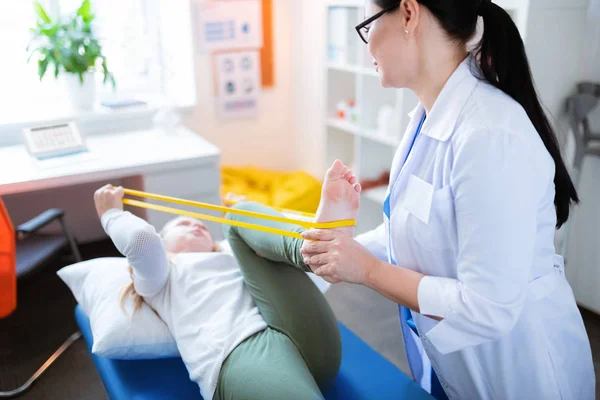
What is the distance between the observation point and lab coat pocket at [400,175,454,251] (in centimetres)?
103

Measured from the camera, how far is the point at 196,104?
128 inches

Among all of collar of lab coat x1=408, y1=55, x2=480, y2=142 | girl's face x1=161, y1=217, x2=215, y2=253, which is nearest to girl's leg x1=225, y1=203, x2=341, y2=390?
girl's face x1=161, y1=217, x2=215, y2=253

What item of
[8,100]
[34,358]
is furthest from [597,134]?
[8,100]

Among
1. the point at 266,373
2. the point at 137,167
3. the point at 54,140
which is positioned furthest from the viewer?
the point at 54,140

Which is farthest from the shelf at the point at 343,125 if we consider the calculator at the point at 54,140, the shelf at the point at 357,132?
the calculator at the point at 54,140

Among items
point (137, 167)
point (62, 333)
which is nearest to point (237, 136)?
point (137, 167)

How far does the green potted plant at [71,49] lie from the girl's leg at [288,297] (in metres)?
1.62

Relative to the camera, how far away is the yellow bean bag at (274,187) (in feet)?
9.83

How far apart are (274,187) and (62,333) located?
4.64ft

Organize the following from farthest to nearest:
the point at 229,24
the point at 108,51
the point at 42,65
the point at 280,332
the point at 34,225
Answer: the point at 229,24, the point at 108,51, the point at 42,65, the point at 34,225, the point at 280,332

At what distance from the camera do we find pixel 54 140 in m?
2.40

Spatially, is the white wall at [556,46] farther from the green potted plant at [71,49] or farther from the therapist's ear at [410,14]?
the green potted plant at [71,49]

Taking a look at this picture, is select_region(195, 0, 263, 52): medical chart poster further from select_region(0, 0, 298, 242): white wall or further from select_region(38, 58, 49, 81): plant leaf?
select_region(38, 58, 49, 81): plant leaf

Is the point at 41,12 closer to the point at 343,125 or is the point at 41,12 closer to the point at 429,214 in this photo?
the point at 343,125
